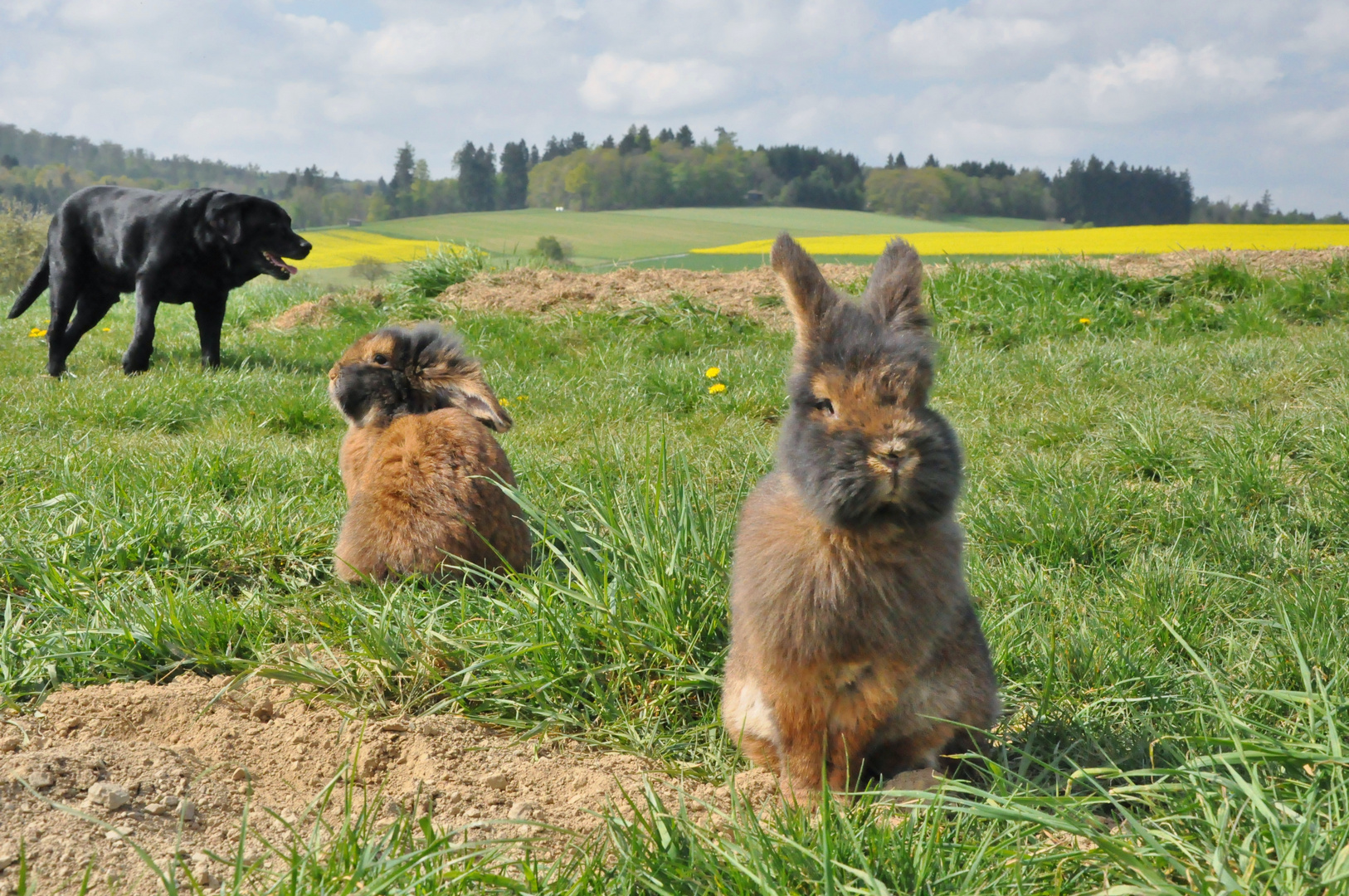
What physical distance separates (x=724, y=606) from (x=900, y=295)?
1.12 meters

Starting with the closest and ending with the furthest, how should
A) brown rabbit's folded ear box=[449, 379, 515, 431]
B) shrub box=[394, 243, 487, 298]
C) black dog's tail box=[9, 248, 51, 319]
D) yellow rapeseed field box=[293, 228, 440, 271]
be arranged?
brown rabbit's folded ear box=[449, 379, 515, 431]
black dog's tail box=[9, 248, 51, 319]
shrub box=[394, 243, 487, 298]
yellow rapeseed field box=[293, 228, 440, 271]

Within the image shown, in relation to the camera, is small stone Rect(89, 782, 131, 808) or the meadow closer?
small stone Rect(89, 782, 131, 808)

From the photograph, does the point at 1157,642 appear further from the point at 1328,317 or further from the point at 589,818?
the point at 1328,317

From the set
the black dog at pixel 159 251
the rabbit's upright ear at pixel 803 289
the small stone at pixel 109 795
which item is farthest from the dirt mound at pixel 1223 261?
the small stone at pixel 109 795

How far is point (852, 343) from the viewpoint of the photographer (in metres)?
2.23

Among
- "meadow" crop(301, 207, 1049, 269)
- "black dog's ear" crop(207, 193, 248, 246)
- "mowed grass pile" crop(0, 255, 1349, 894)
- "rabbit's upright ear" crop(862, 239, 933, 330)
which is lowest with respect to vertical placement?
"mowed grass pile" crop(0, 255, 1349, 894)

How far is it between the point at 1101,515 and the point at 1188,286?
7056 millimetres

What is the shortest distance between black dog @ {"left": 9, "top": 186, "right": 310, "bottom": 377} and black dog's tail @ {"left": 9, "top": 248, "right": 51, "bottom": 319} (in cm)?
30

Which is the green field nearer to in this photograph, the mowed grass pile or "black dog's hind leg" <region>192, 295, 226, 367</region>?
"black dog's hind leg" <region>192, 295, 226, 367</region>

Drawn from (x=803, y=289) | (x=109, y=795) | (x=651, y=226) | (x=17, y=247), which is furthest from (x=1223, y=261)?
(x=17, y=247)

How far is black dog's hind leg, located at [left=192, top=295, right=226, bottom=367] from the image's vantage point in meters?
9.12

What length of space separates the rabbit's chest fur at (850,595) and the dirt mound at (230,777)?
498 millimetres

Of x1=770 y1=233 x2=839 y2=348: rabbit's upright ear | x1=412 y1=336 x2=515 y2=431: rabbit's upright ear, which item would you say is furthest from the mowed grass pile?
x1=770 y1=233 x2=839 y2=348: rabbit's upright ear

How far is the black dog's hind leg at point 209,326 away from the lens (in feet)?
29.9
